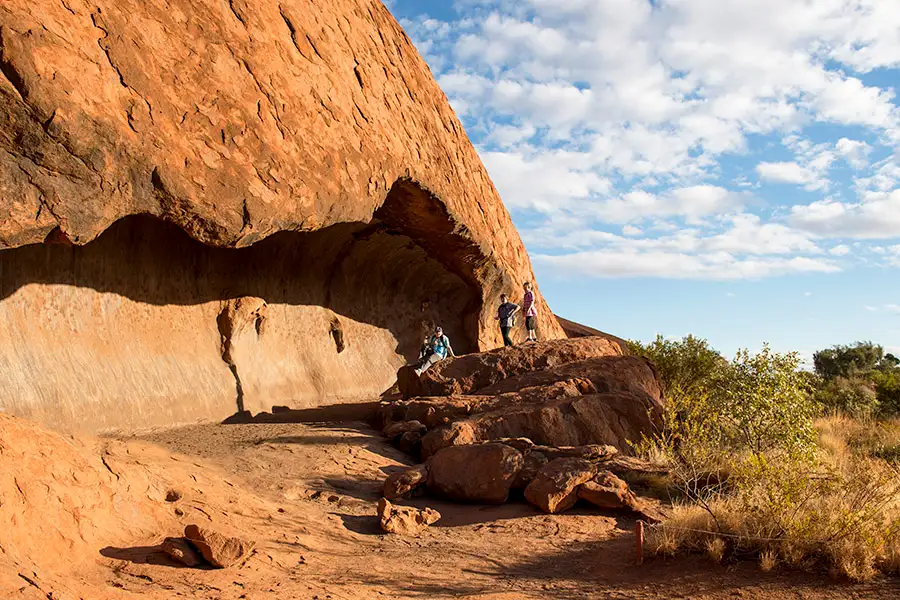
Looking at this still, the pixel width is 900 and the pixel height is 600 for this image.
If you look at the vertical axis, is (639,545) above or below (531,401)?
below

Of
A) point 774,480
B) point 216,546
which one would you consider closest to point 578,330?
point 774,480

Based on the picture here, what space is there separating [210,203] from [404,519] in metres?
4.41

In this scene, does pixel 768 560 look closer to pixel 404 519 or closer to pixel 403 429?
pixel 404 519

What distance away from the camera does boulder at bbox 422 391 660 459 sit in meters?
9.34

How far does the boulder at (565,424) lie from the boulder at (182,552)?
402 cm

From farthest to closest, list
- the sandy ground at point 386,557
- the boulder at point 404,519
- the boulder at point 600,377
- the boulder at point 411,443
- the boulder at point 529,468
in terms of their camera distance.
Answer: the boulder at point 600,377 < the boulder at point 411,443 < the boulder at point 529,468 < the boulder at point 404,519 < the sandy ground at point 386,557

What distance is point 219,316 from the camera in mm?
11969

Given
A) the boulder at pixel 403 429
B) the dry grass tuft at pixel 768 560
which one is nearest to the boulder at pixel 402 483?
the boulder at pixel 403 429

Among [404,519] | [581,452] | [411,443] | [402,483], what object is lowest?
[404,519]

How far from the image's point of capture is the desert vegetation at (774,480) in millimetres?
5855

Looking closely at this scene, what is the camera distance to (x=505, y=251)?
57.1 ft

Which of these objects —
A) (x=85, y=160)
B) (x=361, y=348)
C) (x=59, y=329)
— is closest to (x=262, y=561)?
(x=85, y=160)

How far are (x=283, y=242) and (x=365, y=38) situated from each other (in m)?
4.10

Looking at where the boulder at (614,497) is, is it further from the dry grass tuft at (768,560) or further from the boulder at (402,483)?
the boulder at (402,483)
